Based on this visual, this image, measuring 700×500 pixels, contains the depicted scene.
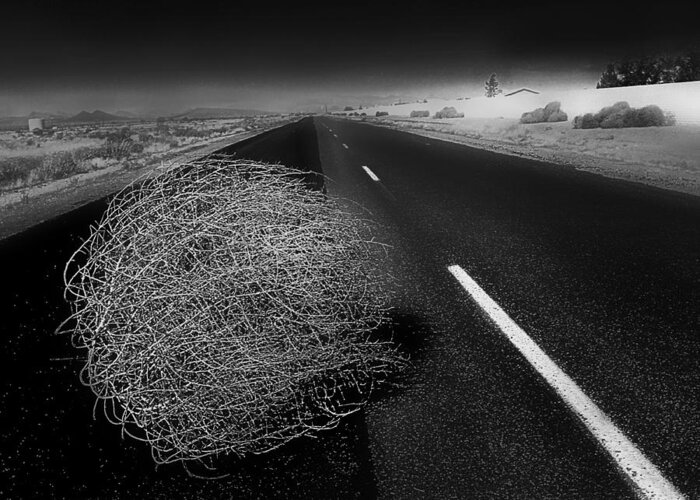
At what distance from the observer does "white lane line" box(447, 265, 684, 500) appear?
7.89ft

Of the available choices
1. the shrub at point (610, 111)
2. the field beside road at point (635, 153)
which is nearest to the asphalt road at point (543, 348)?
the field beside road at point (635, 153)

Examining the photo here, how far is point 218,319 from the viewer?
109 inches

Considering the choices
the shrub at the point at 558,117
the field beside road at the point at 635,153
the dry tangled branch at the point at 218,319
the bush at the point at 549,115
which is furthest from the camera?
the bush at the point at 549,115

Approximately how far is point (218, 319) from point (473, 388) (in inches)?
59.6

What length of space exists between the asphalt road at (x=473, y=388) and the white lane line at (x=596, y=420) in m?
0.05

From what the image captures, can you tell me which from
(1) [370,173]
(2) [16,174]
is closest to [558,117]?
(1) [370,173]

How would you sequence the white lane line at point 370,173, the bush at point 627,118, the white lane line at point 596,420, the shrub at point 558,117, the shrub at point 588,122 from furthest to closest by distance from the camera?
the shrub at point 558,117 → the shrub at point 588,122 → the bush at point 627,118 → the white lane line at point 370,173 → the white lane line at point 596,420

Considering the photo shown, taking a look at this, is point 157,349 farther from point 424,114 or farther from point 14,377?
point 424,114

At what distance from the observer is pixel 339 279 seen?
3.42 m

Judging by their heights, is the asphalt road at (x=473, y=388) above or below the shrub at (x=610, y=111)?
below

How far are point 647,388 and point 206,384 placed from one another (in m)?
2.43

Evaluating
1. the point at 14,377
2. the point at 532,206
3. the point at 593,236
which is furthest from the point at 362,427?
the point at 532,206

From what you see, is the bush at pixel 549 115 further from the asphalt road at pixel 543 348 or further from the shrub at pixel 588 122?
the asphalt road at pixel 543 348

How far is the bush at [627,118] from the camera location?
94.0 feet
